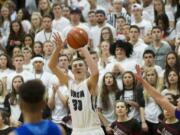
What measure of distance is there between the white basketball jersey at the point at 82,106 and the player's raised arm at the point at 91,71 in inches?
3.1

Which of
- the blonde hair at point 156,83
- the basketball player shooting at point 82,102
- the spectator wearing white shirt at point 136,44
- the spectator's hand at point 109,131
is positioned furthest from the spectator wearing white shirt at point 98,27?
the basketball player shooting at point 82,102

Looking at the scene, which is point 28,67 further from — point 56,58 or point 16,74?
point 56,58

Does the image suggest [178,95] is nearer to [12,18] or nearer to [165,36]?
[165,36]

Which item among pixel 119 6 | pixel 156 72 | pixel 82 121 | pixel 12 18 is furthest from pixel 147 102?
pixel 12 18

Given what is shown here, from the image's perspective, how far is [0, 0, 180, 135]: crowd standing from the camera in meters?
9.70

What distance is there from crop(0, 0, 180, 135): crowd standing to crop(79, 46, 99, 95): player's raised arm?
0.01m

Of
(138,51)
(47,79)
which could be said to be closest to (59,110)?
(47,79)

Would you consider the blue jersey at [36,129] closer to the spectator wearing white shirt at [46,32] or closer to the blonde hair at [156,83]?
the blonde hair at [156,83]

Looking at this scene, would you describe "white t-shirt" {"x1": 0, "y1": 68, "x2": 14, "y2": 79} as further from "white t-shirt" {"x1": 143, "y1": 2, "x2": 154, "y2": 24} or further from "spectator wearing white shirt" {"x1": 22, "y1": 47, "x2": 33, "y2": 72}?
"white t-shirt" {"x1": 143, "y1": 2, "x2": 154, "y2": 24}

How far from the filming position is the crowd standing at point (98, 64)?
970cm

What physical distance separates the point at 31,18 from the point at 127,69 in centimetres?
376

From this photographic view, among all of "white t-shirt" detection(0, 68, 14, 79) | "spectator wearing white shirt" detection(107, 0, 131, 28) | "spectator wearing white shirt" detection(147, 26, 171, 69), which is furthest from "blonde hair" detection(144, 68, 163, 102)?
"spectator wearing white shirt" detection(107, 0, 131, 28)

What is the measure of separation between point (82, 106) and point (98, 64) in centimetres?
366

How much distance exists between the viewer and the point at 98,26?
14.7m
